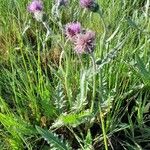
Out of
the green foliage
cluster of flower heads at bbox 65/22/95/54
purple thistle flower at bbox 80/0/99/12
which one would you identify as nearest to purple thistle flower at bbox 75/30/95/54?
cluster of flower heads at bbox 65/22/95/54

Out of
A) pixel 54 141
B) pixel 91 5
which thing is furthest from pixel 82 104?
pixel 91 5

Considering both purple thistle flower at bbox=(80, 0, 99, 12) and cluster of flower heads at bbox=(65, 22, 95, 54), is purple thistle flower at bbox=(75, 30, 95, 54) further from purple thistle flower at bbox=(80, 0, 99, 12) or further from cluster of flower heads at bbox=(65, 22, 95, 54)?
purple thistle flower at bbox=(80, 0, 99, 12)

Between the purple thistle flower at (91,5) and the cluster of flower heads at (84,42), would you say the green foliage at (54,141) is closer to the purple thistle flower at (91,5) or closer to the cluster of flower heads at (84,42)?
the cluster of flower heads at (84,42)

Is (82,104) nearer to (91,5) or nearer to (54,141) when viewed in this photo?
(54,141)

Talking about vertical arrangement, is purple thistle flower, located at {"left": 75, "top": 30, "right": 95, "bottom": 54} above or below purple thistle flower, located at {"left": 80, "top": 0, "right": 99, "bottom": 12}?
below

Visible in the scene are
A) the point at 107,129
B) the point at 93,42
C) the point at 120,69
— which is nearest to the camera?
the point at 93,42

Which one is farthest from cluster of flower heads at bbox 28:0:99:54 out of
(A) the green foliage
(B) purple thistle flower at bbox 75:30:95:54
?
(A) the green foliage

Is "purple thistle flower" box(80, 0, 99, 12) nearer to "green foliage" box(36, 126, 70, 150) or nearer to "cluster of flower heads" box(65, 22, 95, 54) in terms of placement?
"cluster of flower heads" box(65, 22, 95, 54)

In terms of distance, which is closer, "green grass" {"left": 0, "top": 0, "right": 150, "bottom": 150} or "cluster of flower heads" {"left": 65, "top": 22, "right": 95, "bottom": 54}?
"cluster of flower heads" {"left": 65, "top": 22, "right": 95, "bottom": 54}

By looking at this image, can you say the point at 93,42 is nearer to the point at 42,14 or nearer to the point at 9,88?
the point at 42,14

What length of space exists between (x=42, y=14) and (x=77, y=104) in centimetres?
27

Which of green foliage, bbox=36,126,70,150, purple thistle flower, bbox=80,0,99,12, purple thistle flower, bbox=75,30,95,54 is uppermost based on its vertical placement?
purple thistle flower, bbox=80,0,99,12

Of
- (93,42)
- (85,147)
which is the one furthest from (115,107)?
(93,42)

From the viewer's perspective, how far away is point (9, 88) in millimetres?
1287
